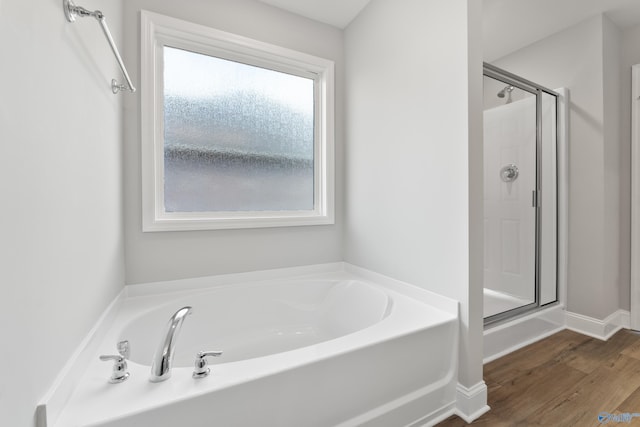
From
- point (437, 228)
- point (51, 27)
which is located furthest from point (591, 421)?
point (51, 27)

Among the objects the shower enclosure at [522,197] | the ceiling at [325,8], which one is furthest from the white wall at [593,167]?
the ceiling at [325,8]

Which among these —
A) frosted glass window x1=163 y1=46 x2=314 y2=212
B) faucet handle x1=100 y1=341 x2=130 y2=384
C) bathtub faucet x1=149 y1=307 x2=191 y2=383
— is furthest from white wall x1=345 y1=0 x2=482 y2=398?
faucet handle x1=100 y1=341 x2=130 y2=384

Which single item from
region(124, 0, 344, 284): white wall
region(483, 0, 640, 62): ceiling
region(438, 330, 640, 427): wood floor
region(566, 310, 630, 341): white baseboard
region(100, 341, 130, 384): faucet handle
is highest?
region(483, 0, 640, 62): ceiling

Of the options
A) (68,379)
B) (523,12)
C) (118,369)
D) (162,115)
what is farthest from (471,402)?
(523,12)

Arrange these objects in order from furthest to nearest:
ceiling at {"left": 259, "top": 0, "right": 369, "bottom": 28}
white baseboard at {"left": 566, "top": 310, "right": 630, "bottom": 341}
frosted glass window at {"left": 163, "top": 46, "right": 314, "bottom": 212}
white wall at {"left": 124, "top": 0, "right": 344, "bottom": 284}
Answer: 1. white baseboard at {"left": 566, "top": 310, "right": 630, "bottom": 341}
2. ceiling at {"left": 259, "top": 0, "right": 369, "bottom": 28}
3. frosted glass window at {"left": 163, "top": 46, "right": 314, "bottom": 212}
4. white wall at {"left": 124, "top": 0, "right": 344, "bottom": 284}

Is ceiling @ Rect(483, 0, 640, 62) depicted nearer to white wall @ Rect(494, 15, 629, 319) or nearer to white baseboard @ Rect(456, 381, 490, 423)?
white wall @ Rect(494, 15, 629, 319)

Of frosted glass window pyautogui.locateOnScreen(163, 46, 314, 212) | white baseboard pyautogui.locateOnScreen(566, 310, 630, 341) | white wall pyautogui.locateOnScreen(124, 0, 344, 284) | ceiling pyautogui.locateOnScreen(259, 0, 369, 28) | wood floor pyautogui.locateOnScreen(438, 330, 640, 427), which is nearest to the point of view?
wood floor pyautogui.locateOnScreen(438, 330, 640, 427)

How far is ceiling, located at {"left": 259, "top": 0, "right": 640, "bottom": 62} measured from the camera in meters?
2.00

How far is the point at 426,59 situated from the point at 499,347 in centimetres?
185

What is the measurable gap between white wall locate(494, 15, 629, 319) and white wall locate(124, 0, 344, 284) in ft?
6.23

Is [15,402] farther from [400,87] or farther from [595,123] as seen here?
[595,123]

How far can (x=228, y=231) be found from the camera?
190 centimetres

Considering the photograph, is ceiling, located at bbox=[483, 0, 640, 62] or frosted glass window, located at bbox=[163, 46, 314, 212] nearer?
frosted glass window, located at bbox=[163, 46, 314, 212]

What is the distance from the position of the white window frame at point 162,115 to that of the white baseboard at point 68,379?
0.70 metres
